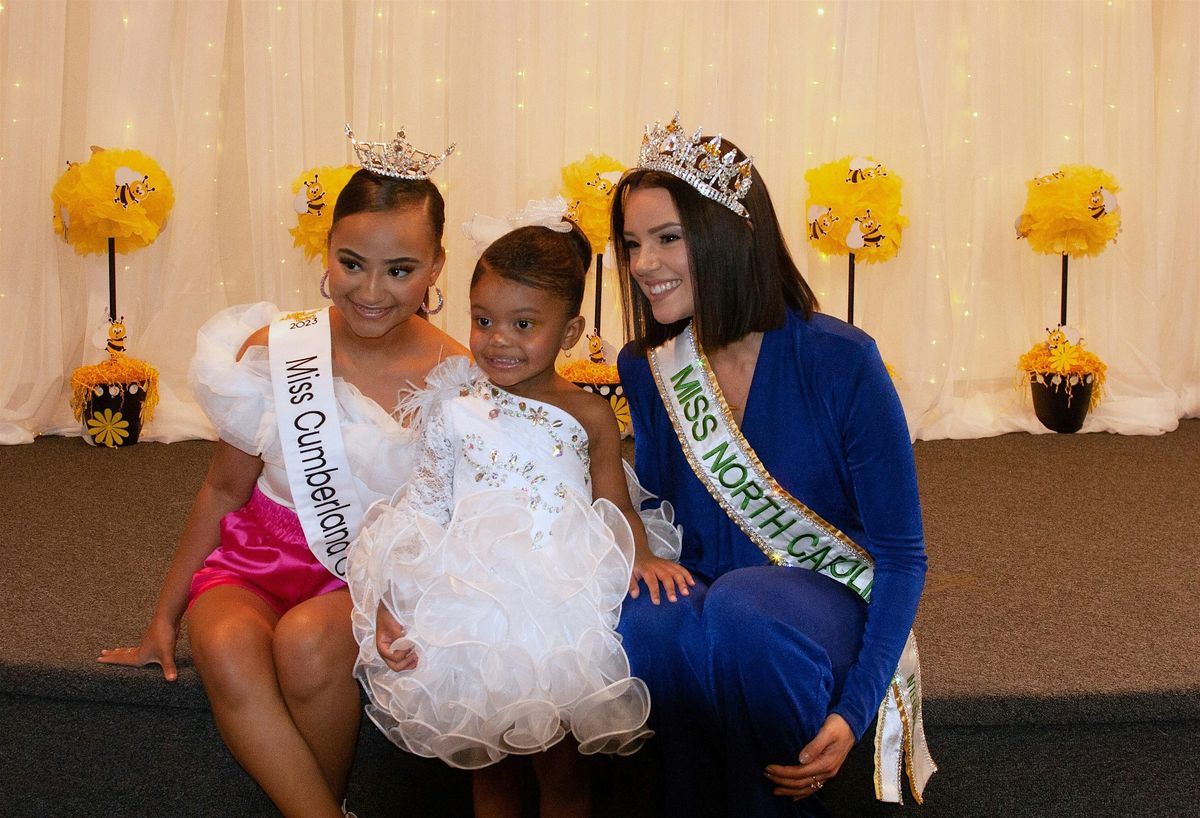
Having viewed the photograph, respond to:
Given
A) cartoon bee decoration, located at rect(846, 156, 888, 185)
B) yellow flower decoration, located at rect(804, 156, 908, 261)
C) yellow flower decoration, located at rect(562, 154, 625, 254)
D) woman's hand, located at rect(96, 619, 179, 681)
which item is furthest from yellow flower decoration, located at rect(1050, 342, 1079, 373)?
woman's hand, located at rect(96, 619, 179, 681)

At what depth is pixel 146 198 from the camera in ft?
12.4

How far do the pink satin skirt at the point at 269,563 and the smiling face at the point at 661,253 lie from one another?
0.69 meters

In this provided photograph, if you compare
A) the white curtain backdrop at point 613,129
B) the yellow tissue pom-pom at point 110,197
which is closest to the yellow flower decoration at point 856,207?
the white curtain backdrop at point 613,129

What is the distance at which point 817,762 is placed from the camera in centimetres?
153

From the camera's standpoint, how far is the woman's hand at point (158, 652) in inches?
73.8

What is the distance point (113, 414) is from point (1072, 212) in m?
3.27

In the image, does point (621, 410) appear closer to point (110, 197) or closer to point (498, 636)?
point (110, 197)

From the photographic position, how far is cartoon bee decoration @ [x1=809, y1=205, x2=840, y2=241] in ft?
13.1

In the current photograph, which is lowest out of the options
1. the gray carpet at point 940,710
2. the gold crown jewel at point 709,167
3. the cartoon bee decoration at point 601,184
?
the gray carpet at point 940,710

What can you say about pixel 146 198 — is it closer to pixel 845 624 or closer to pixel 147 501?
pixel 147 501

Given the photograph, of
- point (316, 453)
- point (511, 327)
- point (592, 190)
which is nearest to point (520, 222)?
point (511, 327)

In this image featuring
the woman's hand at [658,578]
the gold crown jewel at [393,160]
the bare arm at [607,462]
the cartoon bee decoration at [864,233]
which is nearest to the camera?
the woman's hand at [658,578]

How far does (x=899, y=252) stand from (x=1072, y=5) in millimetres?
1118

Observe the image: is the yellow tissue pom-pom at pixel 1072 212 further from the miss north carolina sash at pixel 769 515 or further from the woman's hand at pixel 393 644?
the woman's hand at pixel 393 644
